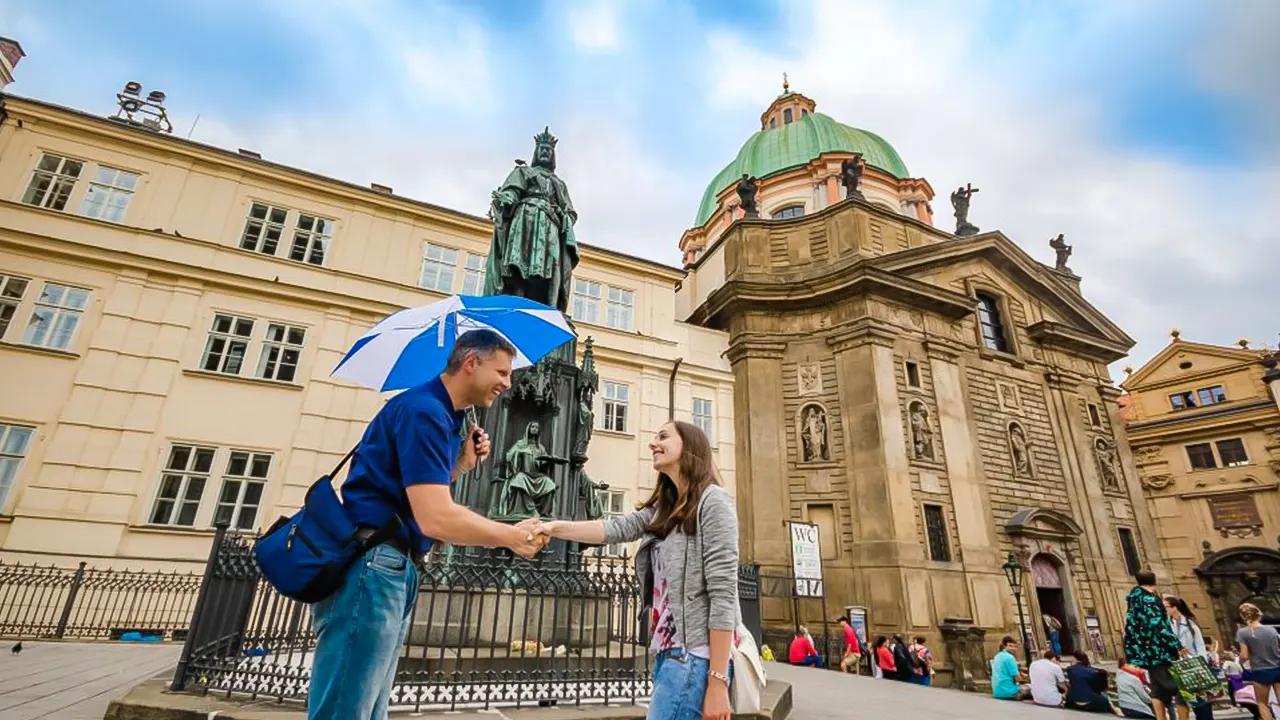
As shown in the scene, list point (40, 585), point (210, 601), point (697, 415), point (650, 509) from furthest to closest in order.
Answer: point (697, 415) < point (40, 585) < point (210, 601) < point (650, 509)

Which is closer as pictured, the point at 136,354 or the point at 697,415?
the point at 136,354

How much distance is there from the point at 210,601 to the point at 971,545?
65.6 ft

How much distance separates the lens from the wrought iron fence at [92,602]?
10.9 meters

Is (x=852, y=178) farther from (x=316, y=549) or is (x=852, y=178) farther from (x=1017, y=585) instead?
(x=316, y=549)

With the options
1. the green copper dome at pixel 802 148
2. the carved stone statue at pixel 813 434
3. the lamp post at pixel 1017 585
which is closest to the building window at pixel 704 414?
the carved stone statue at pixel 813 434

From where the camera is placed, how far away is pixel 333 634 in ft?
5.71

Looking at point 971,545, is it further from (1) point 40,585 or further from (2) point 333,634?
(1) point 40,585

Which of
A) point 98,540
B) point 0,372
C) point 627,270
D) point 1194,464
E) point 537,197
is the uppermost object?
point 627,270

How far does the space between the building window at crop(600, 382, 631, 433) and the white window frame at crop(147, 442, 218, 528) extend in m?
10.1

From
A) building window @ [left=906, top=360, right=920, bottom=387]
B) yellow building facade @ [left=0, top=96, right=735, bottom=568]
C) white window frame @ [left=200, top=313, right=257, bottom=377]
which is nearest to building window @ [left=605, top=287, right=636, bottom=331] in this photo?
yellow building facade @ [left=0, top=96, right=735, bottom=568]

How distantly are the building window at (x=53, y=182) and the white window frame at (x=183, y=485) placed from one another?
7217 millimetres

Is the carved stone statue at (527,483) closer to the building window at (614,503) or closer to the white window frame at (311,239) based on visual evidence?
the building window at (614,503)

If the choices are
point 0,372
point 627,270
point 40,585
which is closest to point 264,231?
point 0,372

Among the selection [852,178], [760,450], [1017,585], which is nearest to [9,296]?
[760,450]
